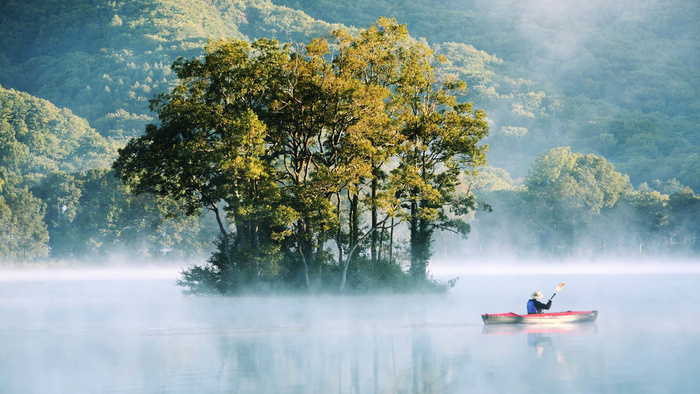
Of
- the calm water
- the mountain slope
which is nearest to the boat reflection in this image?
the calm water

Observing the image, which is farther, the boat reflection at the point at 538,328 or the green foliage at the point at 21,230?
the green foliage at the point at 21,230

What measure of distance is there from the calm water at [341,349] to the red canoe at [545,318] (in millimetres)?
429

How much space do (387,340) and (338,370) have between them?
643cm

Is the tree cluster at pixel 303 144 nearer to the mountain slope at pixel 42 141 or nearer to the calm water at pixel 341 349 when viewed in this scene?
the calm water at pixel 341 349

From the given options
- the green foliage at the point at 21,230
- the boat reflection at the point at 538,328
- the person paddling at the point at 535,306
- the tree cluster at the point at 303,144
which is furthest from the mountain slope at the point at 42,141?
the boat reflection at the point at 538,328

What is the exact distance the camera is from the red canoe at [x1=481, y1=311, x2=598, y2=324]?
31.8m

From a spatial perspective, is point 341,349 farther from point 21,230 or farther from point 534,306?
point 21,230

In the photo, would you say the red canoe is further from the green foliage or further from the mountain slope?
the mountain slope

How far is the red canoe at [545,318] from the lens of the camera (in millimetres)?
31766

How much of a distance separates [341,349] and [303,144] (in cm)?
2507

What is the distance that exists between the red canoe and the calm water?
1.41ft

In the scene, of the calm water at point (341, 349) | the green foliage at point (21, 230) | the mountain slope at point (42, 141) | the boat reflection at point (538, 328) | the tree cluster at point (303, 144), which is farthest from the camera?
the mountain slope at point (42, 141)

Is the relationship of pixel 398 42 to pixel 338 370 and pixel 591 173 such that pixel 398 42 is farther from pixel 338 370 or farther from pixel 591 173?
pixel 591 173

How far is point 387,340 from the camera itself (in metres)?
28.3
